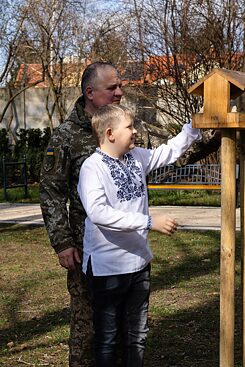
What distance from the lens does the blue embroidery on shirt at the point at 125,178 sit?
11.7 ft

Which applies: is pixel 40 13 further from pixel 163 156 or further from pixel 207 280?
pixel 163 156

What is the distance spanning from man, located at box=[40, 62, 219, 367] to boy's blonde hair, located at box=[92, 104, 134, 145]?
0.32 meters

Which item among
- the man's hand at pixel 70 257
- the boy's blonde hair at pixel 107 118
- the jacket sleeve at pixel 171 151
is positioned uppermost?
the boy's blonde hair at pixel 107 118

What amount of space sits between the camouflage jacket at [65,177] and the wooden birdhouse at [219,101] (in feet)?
2.50

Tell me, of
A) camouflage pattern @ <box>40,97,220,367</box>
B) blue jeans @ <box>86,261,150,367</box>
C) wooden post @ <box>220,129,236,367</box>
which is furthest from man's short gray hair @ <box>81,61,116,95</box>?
blue jeans @ <box>86,261,150,367</box>

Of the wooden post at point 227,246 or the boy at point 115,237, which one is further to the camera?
the boy at point 115,237

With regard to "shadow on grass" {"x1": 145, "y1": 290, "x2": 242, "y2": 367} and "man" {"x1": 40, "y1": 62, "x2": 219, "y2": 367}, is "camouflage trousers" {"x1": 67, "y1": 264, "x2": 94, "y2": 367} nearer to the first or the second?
"man" {"x1": 40, "y1": 62, "x2": 219, "y2": 367}

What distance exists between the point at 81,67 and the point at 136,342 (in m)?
20.8

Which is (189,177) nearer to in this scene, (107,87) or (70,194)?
(70,194)

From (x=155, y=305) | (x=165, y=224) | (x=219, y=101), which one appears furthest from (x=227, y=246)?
(x=155, y=305)

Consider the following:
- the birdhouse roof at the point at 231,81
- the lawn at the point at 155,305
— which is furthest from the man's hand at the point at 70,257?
the lawn at the point at 155,305

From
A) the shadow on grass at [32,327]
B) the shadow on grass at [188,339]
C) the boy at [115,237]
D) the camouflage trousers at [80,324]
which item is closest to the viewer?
the boy at [115,237]

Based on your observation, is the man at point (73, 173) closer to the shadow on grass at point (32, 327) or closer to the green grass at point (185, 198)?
the shadow on grass at point (32, 327)

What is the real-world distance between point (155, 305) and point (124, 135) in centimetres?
312
